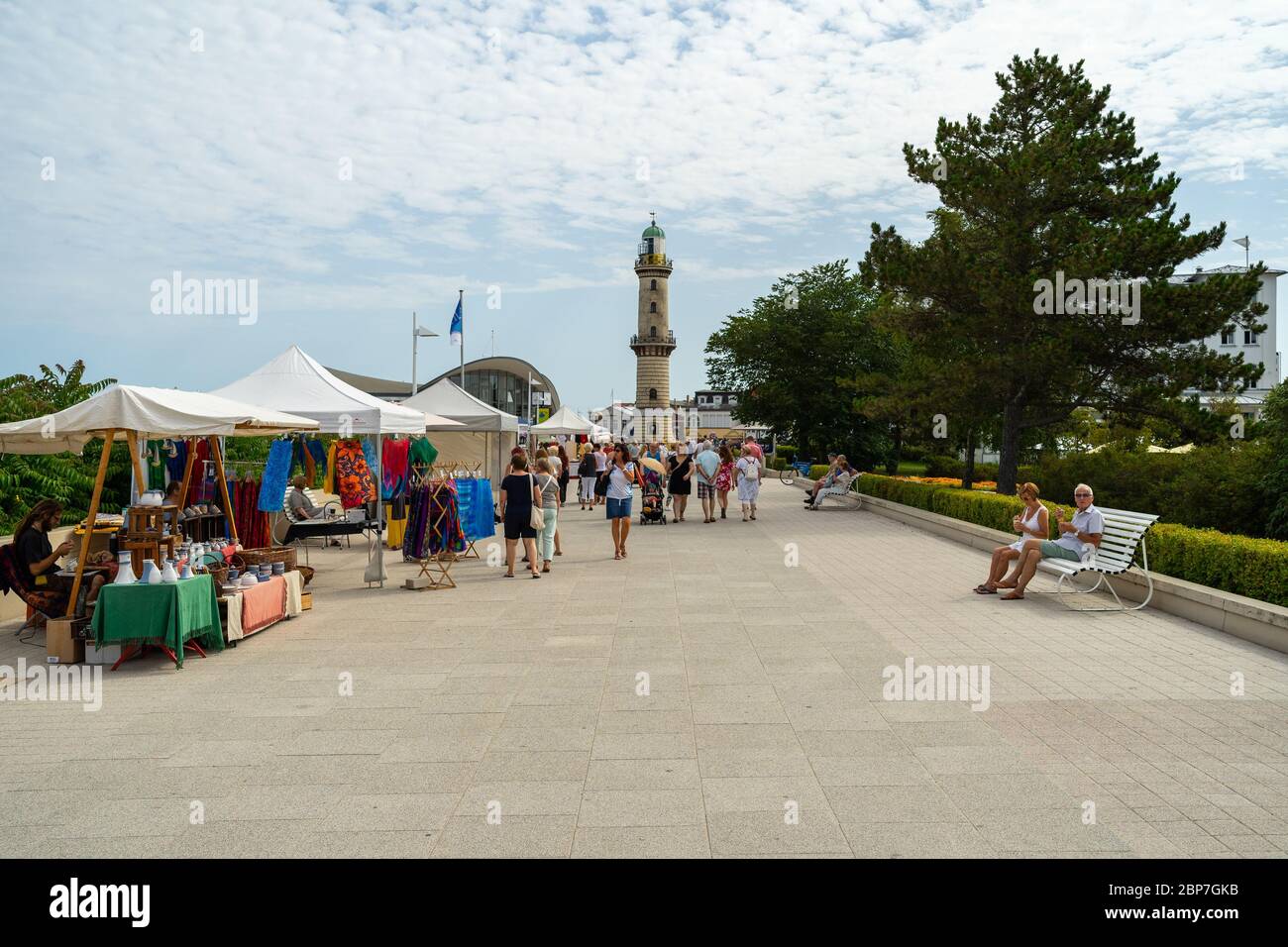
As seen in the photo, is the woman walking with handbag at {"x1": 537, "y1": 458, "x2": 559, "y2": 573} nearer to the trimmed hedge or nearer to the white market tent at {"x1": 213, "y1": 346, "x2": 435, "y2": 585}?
the white market tent at {"x1": 213, "y1": 346, "x2": 435, "y2": 585}

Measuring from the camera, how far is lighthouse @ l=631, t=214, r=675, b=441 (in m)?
94.8

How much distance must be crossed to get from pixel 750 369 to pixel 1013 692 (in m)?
36.2

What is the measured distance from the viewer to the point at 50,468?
46.3 feet

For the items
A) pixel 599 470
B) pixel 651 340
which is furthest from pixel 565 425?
pixel 651 340

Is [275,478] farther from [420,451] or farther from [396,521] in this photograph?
[420,451]

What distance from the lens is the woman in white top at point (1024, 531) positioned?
10.8m

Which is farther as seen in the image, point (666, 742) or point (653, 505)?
point (653, 505)

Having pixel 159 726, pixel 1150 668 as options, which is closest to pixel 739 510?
pixel 1150 668

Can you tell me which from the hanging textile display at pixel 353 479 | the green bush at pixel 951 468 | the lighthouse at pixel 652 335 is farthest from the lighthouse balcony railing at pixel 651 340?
the hanging textile display at pixel 353 479

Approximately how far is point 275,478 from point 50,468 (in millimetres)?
3826

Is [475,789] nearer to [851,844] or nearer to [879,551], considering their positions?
[851,844]

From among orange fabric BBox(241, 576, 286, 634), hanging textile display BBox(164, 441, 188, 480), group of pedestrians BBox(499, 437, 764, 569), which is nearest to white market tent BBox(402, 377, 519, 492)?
group of pedestrians BBox(499, 437, 764, 569)

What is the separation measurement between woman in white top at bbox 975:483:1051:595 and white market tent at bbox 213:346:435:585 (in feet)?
23.7

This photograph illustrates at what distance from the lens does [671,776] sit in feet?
16.8
